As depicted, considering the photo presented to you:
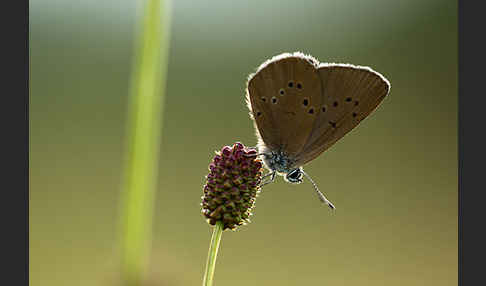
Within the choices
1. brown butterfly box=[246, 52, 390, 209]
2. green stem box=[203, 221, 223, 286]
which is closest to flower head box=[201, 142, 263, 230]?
green stem box=[203, 221, 223, 286]

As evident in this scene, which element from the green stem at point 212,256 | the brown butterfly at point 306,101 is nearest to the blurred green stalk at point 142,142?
the green stem at point 212,256

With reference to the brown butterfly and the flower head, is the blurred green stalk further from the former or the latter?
the brown butterfly

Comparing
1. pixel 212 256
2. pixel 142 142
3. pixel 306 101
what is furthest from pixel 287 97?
pixel 142 142

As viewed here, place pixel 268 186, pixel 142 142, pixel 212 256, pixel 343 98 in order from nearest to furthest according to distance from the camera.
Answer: pixel 142 142, pixel 212 256, pixel 343 98, pixel 268 186

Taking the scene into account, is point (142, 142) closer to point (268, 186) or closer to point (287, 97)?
point (287, 97)

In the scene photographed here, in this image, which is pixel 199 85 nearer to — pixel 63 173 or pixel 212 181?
pixel 63 173

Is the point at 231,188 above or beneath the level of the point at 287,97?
beneath

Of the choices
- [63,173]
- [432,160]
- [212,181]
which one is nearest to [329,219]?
[432,160]

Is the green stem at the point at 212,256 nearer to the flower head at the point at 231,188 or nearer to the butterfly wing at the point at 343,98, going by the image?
the flower head at the point at 231,188
